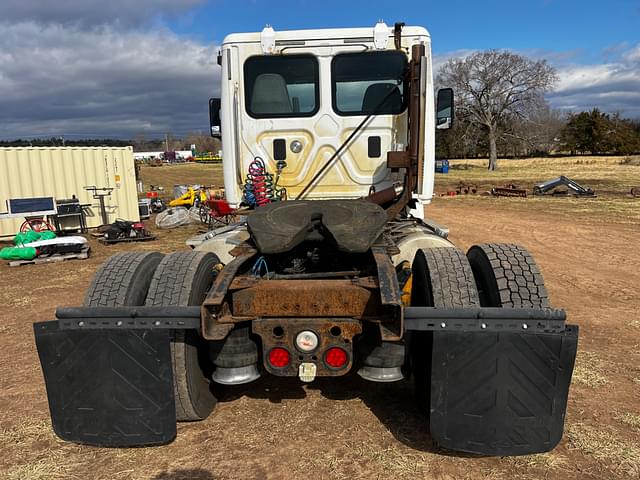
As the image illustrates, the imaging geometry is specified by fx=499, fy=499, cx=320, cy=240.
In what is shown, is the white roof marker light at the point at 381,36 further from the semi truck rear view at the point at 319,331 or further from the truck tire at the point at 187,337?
the truck tire at the point at 187,337

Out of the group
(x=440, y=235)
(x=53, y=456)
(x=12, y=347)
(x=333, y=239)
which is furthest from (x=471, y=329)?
(x=12, y=347)

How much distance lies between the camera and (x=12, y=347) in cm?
515

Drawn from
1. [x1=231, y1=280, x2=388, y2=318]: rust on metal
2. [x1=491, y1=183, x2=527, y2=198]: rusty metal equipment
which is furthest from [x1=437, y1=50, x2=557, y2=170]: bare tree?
[x1=231, y1=280, x2=388, y2=318]: rust on metal

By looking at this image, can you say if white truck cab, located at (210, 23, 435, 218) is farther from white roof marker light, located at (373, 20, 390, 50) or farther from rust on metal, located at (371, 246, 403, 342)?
rust on metal, located at (371, 246, 403, 342)

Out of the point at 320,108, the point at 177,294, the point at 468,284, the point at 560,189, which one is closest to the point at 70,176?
the point at 320,108

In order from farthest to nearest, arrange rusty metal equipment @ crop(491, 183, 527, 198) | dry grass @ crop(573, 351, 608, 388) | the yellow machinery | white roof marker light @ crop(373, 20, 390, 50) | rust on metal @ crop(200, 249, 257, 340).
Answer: rusty metal equipment @ crop(491, 183, 527, 198) < the yellow machinery < white roof marker light @ crop(373, 20, 390, 50) < dry grass @ crop(573, 351, 608, 388) < rust on metal @ crop(200, 249, 257, 340)

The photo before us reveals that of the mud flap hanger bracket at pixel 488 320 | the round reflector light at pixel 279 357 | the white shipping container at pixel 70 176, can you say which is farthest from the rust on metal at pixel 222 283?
the white shipping container at pixel 70 176

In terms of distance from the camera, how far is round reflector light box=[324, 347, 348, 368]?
273cm

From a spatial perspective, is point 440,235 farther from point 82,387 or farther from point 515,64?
point 515,64

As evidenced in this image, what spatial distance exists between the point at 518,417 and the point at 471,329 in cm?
54

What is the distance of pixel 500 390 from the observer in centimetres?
258

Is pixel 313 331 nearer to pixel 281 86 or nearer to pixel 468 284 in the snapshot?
pixel 468 284

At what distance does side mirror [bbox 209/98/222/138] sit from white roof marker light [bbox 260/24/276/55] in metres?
0.80

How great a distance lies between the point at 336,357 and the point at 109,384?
125 centimetres
